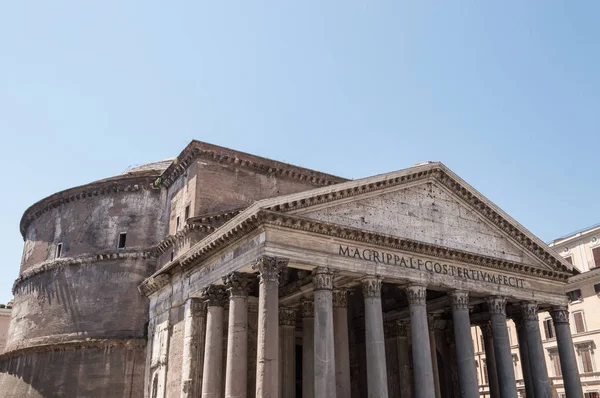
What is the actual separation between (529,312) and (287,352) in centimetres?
752

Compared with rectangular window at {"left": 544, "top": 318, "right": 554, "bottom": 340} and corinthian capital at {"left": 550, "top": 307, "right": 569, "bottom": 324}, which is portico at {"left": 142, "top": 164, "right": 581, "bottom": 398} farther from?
rectangular window at {"left": 544, "top": 318, "right": 554, "bottom": 340}

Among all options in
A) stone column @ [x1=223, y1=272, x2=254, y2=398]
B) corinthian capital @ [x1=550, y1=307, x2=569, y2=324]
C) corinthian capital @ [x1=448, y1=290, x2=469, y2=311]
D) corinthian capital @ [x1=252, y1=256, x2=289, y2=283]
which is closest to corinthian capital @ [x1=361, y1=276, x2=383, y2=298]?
corinthian capital @ [x1=252, y1=256, x2=289, y2=283]

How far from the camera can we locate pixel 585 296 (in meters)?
25.9

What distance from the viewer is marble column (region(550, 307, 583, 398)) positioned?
667 inches

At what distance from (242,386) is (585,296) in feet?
63.8

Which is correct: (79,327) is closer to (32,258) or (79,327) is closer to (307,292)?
(32,258)

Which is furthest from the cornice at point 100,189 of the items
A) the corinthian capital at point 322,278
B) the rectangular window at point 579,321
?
the rectangular window at point 579,321

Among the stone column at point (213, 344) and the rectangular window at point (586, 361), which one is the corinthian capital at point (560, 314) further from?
the stone column at point (213, 344)

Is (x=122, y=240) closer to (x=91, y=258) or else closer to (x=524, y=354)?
(x=91, y=258)

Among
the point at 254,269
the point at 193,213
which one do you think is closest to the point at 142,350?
the point at 193,213

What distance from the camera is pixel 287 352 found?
1711 centimetres

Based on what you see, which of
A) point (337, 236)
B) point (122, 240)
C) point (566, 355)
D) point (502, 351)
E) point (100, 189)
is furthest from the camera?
point (100, 189)

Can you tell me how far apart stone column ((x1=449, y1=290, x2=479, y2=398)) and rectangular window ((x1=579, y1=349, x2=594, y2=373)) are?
43.2 ft

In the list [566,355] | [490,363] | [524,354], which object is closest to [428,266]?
[566,355]
